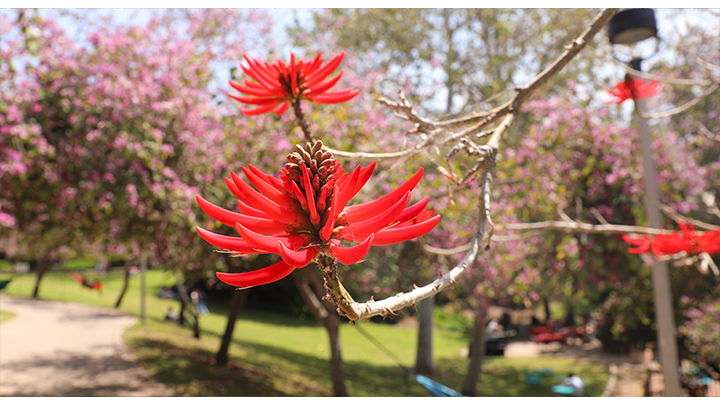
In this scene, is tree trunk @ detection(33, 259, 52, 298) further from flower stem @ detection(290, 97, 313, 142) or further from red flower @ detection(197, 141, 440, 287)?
red flower @ detection(197, 141, 440, 287)

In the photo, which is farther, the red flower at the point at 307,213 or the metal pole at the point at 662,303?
the metal pole at the point at 662,303

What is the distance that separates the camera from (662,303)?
3.35 metres

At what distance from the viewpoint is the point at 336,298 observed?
509 millimetres

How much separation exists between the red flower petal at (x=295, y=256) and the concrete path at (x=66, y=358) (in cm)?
576

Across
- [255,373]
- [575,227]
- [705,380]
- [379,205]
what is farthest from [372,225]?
[255,373]

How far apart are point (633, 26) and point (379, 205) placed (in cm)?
313

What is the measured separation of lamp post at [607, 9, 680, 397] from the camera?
116 inches

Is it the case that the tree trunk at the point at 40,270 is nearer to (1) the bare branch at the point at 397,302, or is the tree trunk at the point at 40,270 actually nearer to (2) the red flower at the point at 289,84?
(2) the red flower at the point at 289,84

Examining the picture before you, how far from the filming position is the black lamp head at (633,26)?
115 inches

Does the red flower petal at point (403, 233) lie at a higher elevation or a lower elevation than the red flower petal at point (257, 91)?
lower

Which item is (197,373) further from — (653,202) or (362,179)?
(362,179)

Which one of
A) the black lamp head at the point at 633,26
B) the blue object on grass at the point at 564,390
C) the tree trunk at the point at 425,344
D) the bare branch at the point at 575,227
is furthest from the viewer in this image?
the tree trunk at the point at 425,344

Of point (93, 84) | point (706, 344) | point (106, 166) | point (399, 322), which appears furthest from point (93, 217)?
point (399, 322)

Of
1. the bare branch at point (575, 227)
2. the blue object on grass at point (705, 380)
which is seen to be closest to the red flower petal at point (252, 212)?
the bare branch at point (575, 227)
